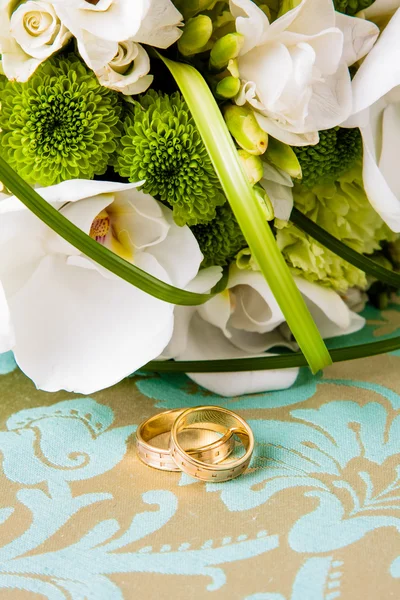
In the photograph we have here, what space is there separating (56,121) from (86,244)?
8cm

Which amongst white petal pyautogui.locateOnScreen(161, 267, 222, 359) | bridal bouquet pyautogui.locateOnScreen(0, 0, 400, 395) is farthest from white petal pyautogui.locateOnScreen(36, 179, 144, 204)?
white petal pyautogui.locateOnScreen(161, 267, 222, 359)

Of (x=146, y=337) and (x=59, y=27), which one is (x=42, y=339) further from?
(x=59, y=27)

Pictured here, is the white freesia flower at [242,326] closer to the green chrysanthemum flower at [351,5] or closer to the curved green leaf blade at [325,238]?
the curved green leaf blade at [325,238]

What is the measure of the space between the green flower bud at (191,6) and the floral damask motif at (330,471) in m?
0.25

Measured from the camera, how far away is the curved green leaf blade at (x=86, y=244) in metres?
0.37

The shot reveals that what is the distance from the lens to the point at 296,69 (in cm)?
39

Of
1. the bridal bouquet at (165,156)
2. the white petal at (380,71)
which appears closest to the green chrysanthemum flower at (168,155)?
the bridal bouquet at (165,156)

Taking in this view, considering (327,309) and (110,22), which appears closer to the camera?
(110,22)

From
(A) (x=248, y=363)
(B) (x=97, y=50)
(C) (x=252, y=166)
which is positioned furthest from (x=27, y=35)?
(A) (x=248, y=363)

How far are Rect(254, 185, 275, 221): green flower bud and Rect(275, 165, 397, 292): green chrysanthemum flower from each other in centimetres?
6

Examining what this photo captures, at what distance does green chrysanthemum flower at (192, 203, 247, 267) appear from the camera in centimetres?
47

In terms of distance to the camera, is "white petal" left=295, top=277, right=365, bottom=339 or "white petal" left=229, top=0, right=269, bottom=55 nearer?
"white petal" left=229, top=0, right=269, bottom=55

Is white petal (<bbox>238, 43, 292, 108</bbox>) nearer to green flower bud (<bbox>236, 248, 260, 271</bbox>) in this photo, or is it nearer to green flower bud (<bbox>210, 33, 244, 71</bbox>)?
green flower bud (<bbox>210, 33, 244, 71</bbox>)

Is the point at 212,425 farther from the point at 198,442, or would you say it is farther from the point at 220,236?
the point at 220,236
